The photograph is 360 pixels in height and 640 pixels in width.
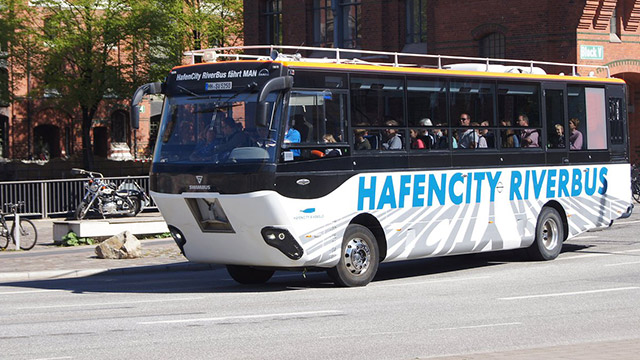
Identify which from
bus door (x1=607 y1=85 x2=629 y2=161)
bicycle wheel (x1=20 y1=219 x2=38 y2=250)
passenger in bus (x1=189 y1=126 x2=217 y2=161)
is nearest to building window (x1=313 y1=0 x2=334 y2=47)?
bicycle wheel (x1=20 y1=219 x2=38 y2=250)

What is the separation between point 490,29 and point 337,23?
8.05 meters

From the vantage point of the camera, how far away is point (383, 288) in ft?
46.6

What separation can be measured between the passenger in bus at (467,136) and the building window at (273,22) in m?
29.1

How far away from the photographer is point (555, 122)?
1792cm

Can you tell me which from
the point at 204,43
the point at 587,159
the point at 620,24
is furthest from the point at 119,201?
the point at 204,43

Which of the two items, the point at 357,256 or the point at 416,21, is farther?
the point at 416,21

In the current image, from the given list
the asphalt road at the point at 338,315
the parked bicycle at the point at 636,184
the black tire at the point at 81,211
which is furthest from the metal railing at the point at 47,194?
the parked bicycle at the point at 636,184

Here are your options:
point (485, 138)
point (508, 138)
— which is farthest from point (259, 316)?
point (508, 138)

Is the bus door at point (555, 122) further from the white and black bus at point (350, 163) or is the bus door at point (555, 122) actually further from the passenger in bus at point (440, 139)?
the passenger in bus at point (440, 139)

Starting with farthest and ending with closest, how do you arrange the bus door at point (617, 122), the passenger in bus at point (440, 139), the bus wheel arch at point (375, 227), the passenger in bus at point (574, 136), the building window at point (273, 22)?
the building window at point (273, 22) → the bus door at point (617, 122) → the passenger in bus at point (574, 136) → the passenger in bus at point (440, 139) → the bus wheel arch at point (375, 227)

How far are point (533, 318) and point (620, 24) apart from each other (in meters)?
26.3

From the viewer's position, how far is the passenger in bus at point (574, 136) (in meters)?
18.2

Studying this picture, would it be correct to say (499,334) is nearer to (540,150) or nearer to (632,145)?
(540,150)

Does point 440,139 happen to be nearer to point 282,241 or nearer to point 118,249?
point 282,241
